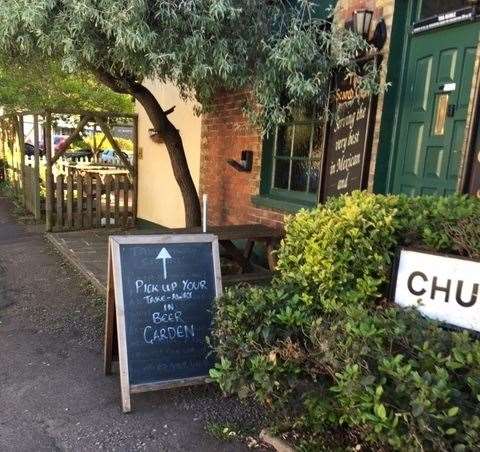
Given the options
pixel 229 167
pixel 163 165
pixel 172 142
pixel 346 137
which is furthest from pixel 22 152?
pixel 346 137

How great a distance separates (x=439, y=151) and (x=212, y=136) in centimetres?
374

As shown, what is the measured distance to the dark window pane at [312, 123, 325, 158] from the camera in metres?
5.28

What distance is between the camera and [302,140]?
18.5ft

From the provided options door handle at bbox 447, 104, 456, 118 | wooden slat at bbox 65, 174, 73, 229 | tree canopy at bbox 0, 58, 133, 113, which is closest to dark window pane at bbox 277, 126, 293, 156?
door handle at bbox 447, 104, 456, 118

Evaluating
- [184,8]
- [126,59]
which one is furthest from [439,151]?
[126,59]

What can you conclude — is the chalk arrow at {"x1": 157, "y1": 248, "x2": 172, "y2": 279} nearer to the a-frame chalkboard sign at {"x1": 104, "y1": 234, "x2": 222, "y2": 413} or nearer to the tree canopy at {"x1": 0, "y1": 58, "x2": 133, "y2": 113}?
the a-frame chalkboard sign at {"x1": 104, "y1": 234, "x2": 222, "y2": 413}

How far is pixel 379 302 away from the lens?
8.66 feet

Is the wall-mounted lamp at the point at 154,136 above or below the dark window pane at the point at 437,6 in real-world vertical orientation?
below

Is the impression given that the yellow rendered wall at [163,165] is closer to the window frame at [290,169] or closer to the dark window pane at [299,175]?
the window frame at [290,169]

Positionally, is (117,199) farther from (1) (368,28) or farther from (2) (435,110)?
(2) (435,110)

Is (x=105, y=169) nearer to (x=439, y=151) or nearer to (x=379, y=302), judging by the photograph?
(x=439, y=151)

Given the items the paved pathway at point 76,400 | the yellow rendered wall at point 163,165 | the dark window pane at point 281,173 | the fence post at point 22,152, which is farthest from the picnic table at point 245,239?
the fence post at point 22,152

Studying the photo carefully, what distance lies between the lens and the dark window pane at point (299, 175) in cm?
559

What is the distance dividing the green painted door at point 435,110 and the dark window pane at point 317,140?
111 centimetres
